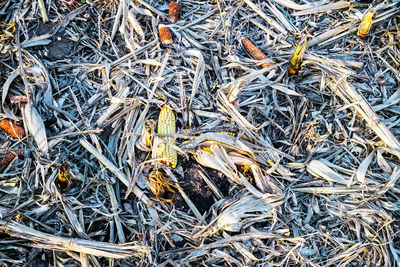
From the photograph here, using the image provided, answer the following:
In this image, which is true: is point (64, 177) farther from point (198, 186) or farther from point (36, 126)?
point (198, 186)

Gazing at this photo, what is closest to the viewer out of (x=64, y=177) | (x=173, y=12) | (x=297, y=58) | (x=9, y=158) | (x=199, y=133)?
(x=64, y=177)

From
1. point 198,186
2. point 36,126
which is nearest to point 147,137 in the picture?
point 198,186

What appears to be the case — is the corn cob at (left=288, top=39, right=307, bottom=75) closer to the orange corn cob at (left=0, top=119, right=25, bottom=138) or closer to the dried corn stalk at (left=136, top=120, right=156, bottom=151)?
the dried corn stalk at (left=136, top=120, right=156, bottom=151)

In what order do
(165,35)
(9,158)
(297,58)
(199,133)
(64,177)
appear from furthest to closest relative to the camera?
(165,35) < (297,58) < (199,133) < (9,158) < (64,177)

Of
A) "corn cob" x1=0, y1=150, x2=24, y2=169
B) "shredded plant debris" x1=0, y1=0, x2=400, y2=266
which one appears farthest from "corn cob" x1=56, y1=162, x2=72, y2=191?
"corn cob" x1=0, y1=150, x2=24, y2=169

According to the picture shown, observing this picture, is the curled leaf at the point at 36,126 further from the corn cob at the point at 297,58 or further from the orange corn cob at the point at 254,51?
the corn cob at the point at 297,58

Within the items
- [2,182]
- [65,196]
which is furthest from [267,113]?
[2,182]
